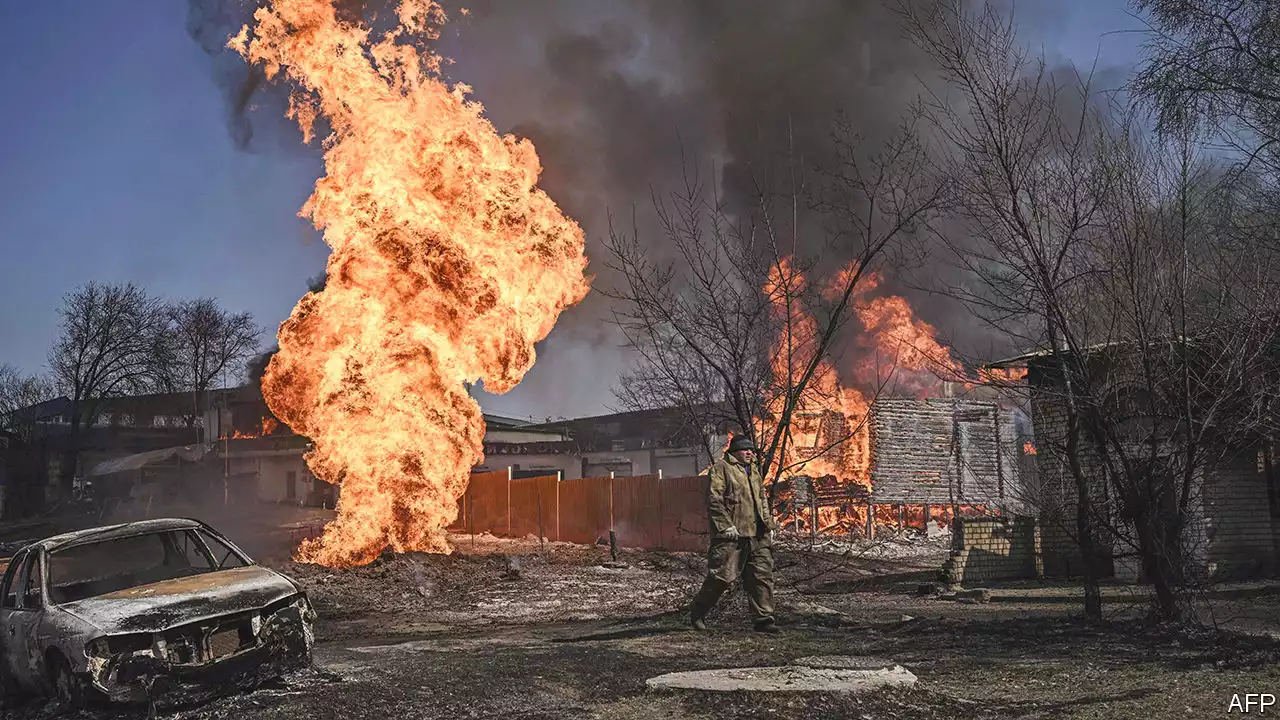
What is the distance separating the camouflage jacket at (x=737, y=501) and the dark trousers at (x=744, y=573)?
134 millimetres

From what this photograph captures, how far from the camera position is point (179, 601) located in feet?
21.7

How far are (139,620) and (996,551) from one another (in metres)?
12.0

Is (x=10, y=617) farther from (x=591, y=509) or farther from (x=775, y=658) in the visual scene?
A: (x=591, y=509)

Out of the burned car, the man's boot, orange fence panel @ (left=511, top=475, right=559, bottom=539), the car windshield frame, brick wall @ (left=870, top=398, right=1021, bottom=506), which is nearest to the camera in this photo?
the burned car

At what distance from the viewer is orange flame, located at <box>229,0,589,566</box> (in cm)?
1744

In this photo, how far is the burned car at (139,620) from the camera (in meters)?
6.23

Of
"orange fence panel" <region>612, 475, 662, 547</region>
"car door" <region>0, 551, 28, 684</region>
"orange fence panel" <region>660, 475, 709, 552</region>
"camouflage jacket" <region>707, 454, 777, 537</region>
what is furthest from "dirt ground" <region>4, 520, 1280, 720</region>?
"orange fence panel" <region>612, 475, 662, 547</region>

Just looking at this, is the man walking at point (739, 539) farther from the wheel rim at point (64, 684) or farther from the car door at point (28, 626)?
the car door at point (28, 626)

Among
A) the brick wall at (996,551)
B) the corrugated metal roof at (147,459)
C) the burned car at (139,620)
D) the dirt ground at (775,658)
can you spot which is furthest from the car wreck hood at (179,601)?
the corrugated metal roof at (147,459)

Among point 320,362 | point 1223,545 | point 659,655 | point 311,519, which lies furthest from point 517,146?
point 311,519

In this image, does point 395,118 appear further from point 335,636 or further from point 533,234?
point 335,636

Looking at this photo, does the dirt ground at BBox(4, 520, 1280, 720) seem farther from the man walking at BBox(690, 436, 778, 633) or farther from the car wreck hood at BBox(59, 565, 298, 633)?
the car wreck hood at BBox(59, 565, 298, 633)

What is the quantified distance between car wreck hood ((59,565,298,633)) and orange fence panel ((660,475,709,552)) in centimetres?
1611

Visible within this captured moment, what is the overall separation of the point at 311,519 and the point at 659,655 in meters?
31.9
